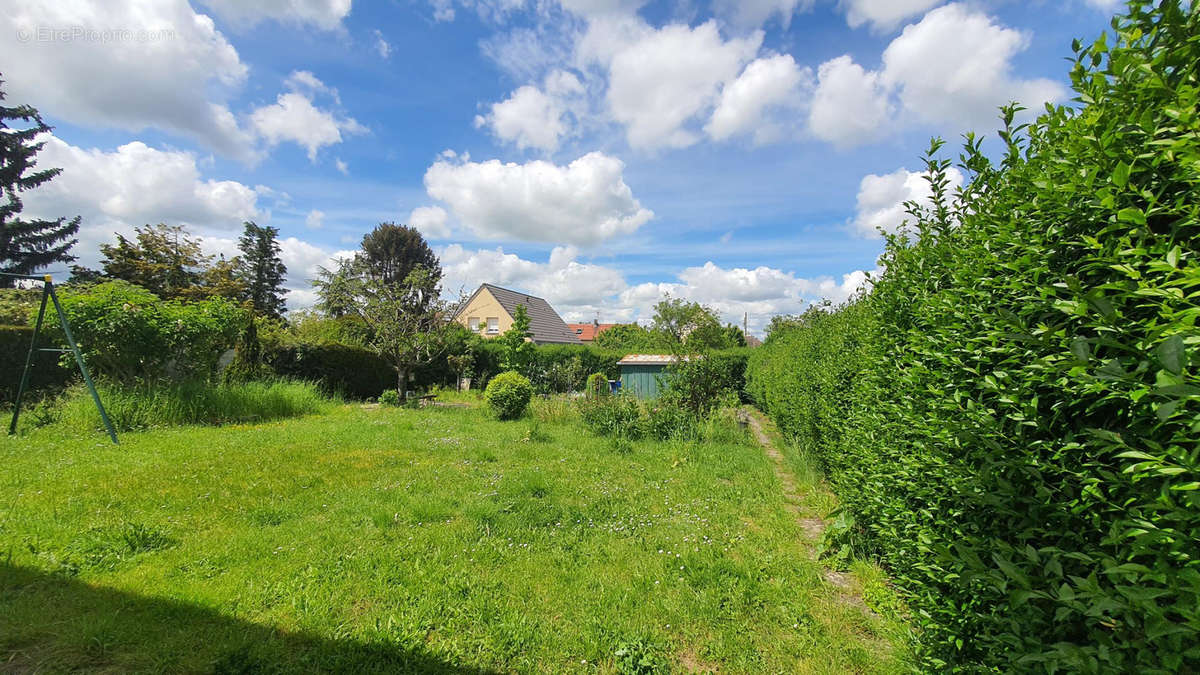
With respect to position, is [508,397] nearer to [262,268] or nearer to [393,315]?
[393,315]

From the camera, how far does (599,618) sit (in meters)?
2.84

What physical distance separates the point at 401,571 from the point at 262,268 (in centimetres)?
3659

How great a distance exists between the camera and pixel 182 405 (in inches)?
327

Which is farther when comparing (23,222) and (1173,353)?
(23,222)

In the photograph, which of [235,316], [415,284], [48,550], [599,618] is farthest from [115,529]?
[415,284]

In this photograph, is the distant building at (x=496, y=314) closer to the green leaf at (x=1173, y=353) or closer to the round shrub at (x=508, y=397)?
the round shrub at (x=508, y=397)

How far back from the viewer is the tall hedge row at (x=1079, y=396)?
99 cm

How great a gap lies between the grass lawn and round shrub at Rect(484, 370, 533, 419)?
4.47 meters

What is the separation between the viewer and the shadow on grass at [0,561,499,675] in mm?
2285

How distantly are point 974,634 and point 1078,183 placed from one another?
1.83m

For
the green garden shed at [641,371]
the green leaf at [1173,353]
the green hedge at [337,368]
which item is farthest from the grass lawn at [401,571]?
the green garden shed at [641,371]

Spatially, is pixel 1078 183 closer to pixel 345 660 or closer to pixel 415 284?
pixel 345 660

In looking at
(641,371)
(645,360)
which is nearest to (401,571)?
(641,371)

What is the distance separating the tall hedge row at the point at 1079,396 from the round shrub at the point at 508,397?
8981mm
